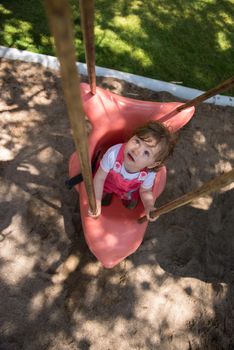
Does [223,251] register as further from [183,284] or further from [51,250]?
[51,250]

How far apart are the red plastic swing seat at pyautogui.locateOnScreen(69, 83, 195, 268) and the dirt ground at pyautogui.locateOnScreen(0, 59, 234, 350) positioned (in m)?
0.31

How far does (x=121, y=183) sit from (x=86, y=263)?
603mm

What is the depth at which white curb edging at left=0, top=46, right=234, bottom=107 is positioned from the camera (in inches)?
125

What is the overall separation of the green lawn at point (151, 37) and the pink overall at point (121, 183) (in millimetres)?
1431

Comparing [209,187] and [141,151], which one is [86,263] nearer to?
[141,151]

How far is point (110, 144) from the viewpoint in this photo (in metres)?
2.52

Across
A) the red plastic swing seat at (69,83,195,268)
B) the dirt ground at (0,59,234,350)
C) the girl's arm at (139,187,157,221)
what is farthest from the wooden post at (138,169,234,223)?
the dirt ground at (0,59,234,350)

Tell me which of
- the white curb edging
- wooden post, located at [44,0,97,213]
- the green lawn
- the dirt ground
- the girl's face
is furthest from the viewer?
the green lawn

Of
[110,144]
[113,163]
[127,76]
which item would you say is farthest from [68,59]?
[127,76]

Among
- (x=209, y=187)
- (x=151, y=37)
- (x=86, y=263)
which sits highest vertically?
(x=209, y=187)

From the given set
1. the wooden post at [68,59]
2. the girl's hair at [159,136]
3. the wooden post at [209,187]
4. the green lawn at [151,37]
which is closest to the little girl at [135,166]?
the girl's hair at [159,136]

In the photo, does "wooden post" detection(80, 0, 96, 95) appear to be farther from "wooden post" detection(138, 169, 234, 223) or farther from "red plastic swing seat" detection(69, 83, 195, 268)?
"wooden post" detection(138, 169, 234, 223)

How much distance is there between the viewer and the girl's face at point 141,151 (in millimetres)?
1992

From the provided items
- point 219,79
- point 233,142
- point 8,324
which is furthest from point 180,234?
point 219,79
